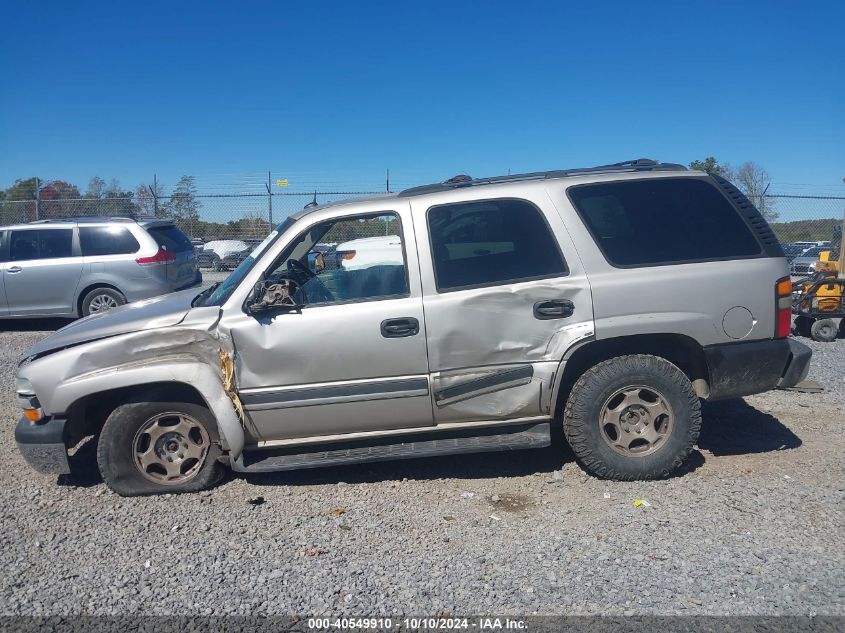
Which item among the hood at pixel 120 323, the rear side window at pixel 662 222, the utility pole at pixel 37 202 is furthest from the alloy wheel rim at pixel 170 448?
the utility pole at pixel 37 202

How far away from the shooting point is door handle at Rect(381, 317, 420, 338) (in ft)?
13.6

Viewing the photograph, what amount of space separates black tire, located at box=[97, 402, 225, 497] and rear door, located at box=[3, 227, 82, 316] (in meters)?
6.70

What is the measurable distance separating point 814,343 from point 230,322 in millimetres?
7806

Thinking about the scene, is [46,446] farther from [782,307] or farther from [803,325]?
[803,325]

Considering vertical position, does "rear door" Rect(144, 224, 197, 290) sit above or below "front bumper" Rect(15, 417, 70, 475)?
above

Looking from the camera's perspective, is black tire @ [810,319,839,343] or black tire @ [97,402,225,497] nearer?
black tire @ [97,402,225,497]

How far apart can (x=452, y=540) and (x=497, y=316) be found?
135 centimetres

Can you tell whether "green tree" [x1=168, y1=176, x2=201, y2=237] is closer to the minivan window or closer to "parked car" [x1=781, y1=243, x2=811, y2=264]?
the minivan window

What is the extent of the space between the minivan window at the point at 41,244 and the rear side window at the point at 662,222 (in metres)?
8.56

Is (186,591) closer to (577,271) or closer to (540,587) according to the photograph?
(540,587)

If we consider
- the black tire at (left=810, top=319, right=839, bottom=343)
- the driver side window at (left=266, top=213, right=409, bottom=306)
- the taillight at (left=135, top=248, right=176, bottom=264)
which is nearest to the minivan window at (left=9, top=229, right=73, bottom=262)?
the taillight at (left=135, top=248, right=176, bottom=264)

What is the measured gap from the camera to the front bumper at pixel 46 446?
4223 mm

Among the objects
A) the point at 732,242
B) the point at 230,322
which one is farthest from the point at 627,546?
the point at 230,322

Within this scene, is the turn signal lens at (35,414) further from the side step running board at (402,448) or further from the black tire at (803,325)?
the black tire at (803,325)
